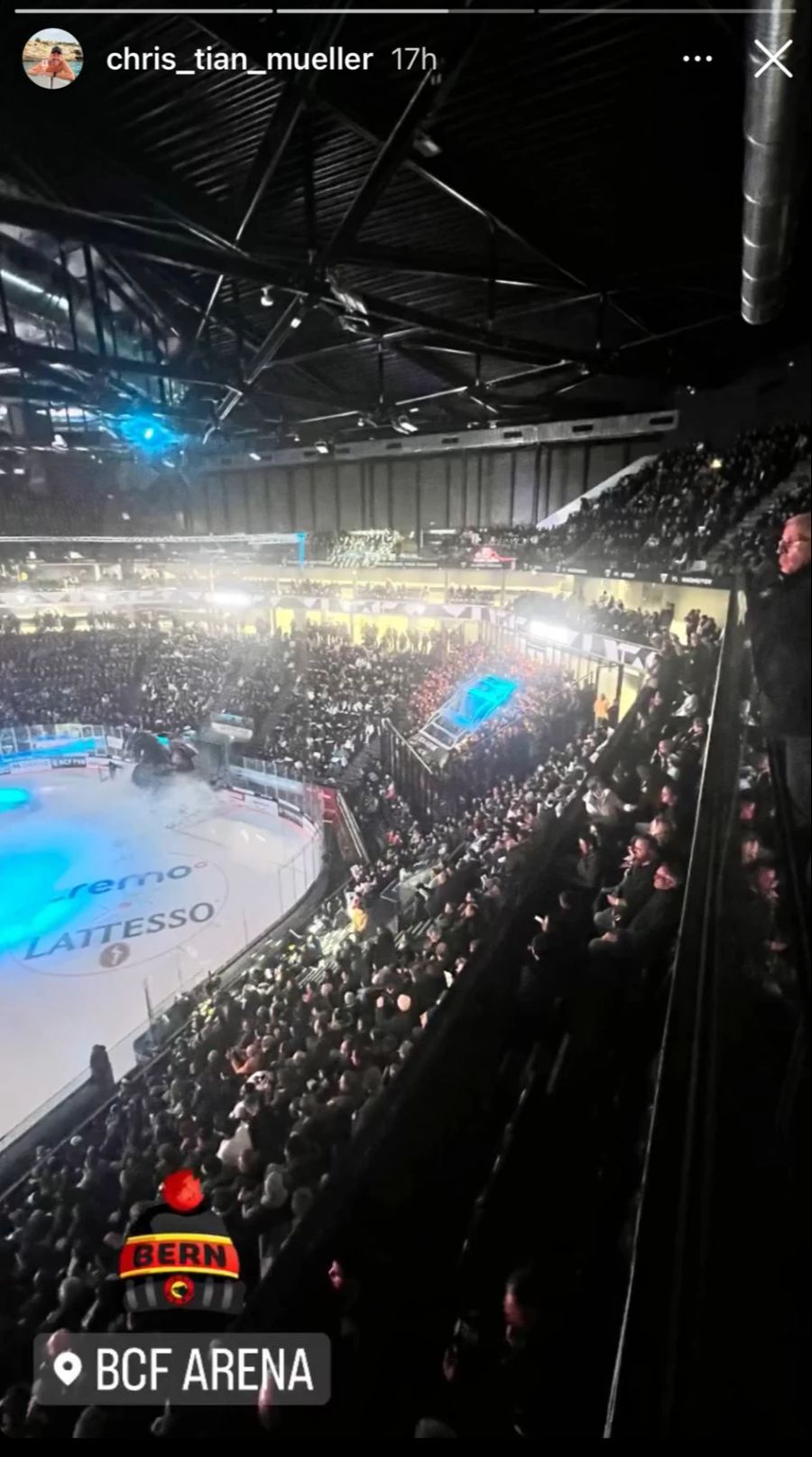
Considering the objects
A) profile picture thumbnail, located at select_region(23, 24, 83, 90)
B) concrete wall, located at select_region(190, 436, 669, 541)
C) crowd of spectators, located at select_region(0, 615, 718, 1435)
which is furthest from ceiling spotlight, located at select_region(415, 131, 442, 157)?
concrete wall, located at select_region(190, 436, 669, 541)

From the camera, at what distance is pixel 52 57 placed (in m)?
4.21

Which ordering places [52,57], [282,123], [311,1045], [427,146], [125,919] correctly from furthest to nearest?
1. [125,919]
2. [311,1045]
3. [427,146]
4. [282,123]
5. [52,57]

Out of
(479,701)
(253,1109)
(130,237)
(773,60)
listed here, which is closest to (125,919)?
(253,1109)

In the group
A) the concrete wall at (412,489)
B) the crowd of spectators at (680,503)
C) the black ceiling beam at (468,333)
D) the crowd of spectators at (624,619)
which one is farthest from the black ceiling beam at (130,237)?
the concrete wall at (412,489)

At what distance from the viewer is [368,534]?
79.9 ft

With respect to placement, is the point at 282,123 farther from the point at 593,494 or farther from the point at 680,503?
the point at 593,494

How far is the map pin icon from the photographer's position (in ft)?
8.73

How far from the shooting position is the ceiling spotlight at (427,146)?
5.34m

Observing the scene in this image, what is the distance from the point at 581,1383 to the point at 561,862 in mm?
3405

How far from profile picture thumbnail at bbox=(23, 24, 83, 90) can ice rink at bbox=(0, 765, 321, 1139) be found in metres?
10.4

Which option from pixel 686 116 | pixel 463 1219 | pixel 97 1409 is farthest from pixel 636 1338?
pixel 686 116

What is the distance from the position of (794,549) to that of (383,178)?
4246 millimetres

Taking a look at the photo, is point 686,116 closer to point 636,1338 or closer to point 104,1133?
point 636,1338

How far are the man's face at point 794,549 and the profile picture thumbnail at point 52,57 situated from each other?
18.3 ft
